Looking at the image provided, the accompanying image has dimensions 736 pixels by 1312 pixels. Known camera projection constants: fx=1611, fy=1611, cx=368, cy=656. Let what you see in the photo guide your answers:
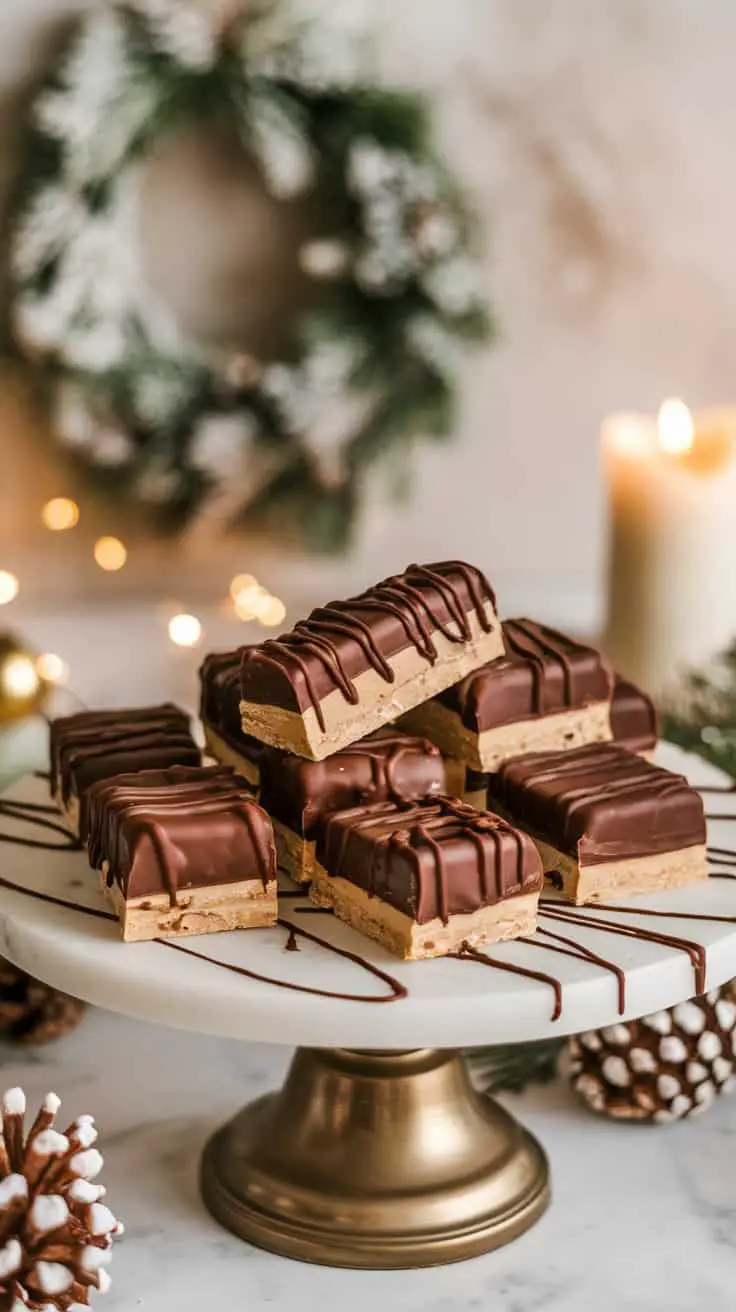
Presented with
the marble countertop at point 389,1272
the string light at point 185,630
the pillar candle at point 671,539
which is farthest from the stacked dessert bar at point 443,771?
the string light at point 185,630

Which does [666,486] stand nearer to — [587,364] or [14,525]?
[587,364]

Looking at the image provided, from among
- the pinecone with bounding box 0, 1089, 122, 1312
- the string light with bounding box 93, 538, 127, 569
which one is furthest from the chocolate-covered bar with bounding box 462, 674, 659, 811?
the string light with bounding box 93, 538, 127, 569

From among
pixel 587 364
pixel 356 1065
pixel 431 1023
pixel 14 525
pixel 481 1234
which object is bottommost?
pixel 481 1234

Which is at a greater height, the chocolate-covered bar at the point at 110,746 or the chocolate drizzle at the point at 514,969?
the chocolate-covered bar at the point at 110,746

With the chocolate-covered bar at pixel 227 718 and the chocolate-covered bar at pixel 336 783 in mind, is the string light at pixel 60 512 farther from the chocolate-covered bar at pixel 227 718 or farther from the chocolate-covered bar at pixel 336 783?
the chocolate-covered bar at pixel 336 783

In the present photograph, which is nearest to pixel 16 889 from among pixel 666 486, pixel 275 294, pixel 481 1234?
pixel 481 1234

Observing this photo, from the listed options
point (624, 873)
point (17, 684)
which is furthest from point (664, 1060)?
point (17, 684)
